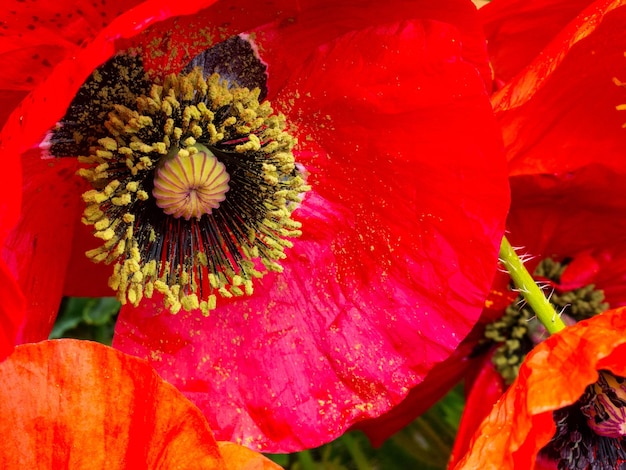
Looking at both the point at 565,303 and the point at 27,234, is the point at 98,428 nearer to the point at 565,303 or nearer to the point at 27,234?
the point at 27,234

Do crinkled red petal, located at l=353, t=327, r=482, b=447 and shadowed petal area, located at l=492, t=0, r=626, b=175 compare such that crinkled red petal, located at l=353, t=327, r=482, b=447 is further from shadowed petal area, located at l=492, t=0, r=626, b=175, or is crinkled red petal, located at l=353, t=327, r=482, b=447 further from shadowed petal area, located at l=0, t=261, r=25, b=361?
shadowed petal area, located at l=0, t=261, r=25, b=361

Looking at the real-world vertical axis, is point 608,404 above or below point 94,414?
below

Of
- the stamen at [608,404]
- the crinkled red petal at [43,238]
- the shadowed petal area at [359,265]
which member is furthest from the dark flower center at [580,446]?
the crinkled red petal at [43,238]

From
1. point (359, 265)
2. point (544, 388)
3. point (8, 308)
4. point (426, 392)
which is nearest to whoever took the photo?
point (8, 308)

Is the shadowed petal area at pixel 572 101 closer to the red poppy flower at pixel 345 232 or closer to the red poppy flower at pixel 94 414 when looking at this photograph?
the red poppy flower at pixel 345 232

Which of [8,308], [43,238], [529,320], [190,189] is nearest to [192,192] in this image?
Answer: [190,189]

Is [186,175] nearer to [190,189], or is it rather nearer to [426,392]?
[190,189]
